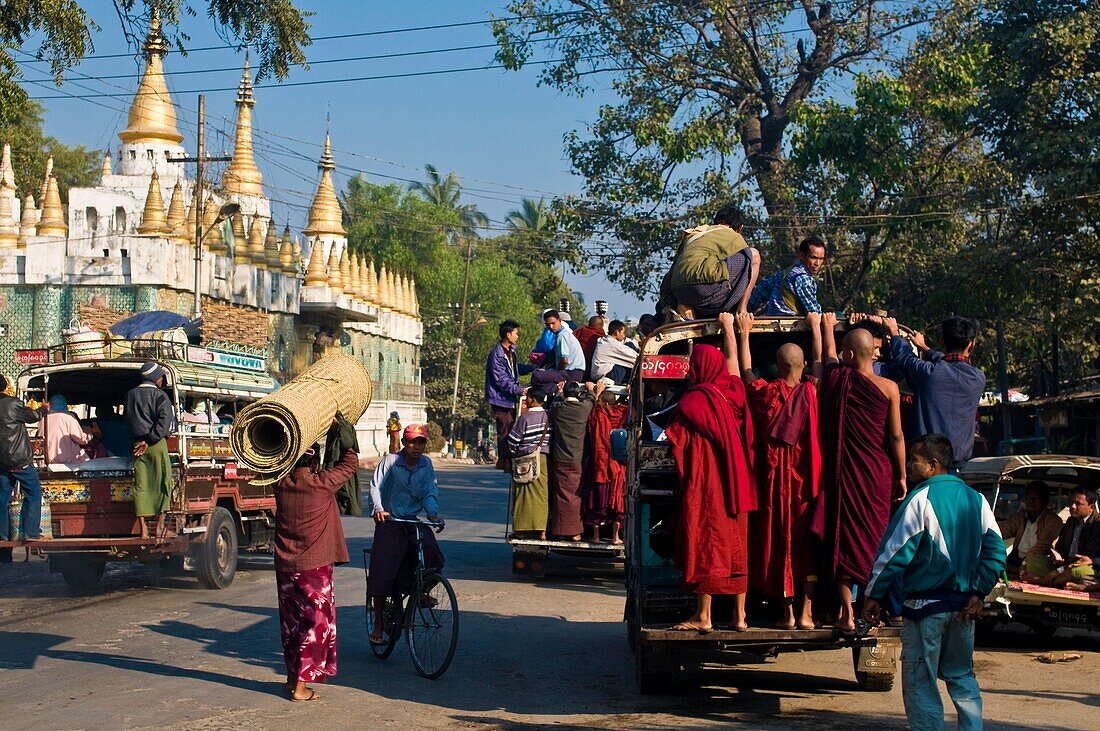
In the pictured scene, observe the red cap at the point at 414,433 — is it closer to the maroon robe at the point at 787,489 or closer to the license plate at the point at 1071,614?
the maroon robe at the point at 787,489

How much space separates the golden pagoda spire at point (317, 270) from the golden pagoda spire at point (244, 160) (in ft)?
15.4

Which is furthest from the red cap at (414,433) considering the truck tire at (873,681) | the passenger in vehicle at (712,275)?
the truck tire at (873,681)

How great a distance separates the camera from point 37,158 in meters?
54.2

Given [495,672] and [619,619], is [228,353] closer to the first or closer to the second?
[619,619]

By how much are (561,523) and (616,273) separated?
1574 cm

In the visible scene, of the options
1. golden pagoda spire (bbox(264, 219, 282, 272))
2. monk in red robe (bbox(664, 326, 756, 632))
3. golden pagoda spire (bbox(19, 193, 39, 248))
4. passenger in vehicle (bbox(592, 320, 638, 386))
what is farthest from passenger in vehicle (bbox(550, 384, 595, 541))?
golden pagoda spire (bbox(264, 219, 282, 272))

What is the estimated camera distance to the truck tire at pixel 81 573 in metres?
13.7

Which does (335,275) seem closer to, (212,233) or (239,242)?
(239,242)

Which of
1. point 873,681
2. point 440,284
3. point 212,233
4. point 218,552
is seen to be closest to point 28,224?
point 212,233

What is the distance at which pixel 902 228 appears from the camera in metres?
26.6

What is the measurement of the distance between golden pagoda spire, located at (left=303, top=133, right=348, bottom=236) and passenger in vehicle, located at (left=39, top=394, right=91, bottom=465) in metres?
45.2

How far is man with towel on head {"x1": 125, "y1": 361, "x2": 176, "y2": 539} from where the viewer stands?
12383mm

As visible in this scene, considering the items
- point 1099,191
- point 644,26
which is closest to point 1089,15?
point 1099,191

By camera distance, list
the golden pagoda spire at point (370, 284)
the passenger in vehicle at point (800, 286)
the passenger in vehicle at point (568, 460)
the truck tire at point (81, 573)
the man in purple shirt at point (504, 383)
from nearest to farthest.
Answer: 1. the passenger in vehicle at point (800, 286)
2. the truck tire at point (81, 573)
3. the passenger in vehicle at point (568, 460)
4. the man in purple shirt at point (504, 383)
5. the golden pagoda spire at point (370, 284)
